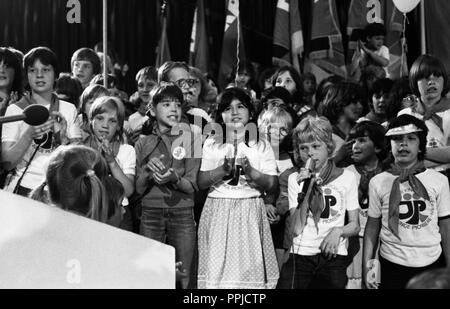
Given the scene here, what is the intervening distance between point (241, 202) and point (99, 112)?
92 cm

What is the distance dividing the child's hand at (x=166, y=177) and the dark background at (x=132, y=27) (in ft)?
13.9

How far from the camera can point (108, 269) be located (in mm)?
2195

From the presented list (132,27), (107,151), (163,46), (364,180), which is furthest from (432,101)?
(132,27)

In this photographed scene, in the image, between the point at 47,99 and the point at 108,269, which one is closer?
the point at 108,269

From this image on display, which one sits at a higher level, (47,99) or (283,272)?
(47,99)

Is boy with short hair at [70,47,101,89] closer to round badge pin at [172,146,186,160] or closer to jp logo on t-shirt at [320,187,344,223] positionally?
round badge pin at [172,146,186,160]

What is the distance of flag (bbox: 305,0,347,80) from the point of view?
8016mm

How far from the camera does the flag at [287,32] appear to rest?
829cm

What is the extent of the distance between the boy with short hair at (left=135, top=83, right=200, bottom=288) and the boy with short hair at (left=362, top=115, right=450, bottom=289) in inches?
38.4

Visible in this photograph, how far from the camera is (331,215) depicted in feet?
15.4
